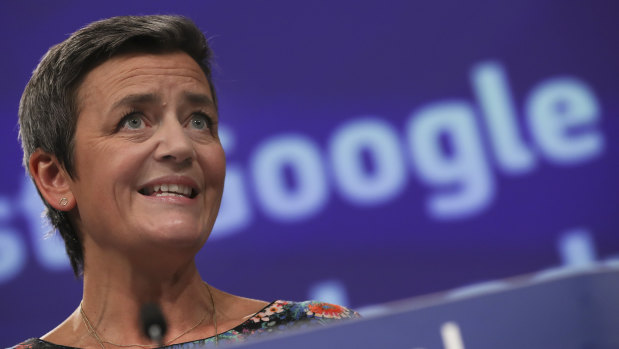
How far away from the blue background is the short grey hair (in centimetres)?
106

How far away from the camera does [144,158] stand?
1403 millimetres

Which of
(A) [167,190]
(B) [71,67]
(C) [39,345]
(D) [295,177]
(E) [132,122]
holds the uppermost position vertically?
(B) [71,67]

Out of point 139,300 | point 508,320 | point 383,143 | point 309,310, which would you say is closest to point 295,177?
point 383,143

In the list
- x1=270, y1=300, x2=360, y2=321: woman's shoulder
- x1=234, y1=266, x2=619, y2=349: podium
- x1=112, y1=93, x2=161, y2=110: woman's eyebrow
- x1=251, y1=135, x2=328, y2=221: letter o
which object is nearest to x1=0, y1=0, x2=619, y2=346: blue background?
x1=251, y1=135, x2=328, y2=221: letter o

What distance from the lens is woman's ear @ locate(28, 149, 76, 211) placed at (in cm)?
151

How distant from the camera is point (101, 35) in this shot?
148 centimetres

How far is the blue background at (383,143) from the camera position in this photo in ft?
8.65

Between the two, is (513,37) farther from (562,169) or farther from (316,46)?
(316,46)

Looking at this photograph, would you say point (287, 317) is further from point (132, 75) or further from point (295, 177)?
point (295, 177)

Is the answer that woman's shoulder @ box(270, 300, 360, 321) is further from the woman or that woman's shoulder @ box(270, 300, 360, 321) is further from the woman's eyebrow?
the woman's eyebrow

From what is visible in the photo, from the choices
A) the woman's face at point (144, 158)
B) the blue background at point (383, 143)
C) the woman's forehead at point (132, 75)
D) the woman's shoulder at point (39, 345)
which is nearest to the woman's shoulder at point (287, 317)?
the woman's face at point (144, 158)

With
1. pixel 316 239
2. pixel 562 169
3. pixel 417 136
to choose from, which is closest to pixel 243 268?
pixel 316 239

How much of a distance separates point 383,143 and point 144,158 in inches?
57.3

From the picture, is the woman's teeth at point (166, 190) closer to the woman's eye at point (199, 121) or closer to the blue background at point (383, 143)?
the woman's eye at point (199, 121)
